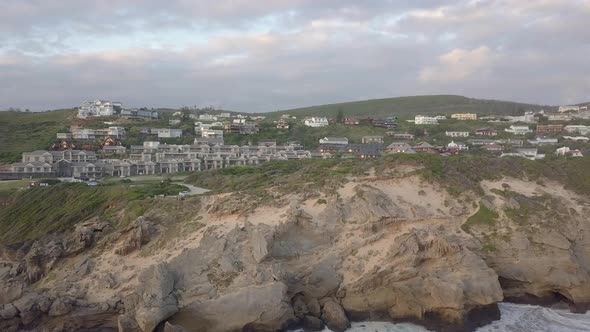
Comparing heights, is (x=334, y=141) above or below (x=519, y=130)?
below

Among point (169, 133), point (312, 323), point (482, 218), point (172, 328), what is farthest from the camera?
point (169, 133)

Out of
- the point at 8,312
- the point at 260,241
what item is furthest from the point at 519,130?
the point at 8,312

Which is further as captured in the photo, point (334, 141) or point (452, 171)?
point (334, 141)

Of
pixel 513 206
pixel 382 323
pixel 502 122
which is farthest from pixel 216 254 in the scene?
pixel 502 122

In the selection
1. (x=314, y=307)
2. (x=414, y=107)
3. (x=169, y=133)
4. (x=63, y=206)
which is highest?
(x=414, y=107)

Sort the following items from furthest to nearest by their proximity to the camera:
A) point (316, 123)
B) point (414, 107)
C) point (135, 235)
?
1. point (414, 107)
2. point (316, 123)
3. point (135, 235)

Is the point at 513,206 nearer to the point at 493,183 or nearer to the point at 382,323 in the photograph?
the point at 493,183

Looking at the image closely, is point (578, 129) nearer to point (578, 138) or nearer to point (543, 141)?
point (578, 138)
